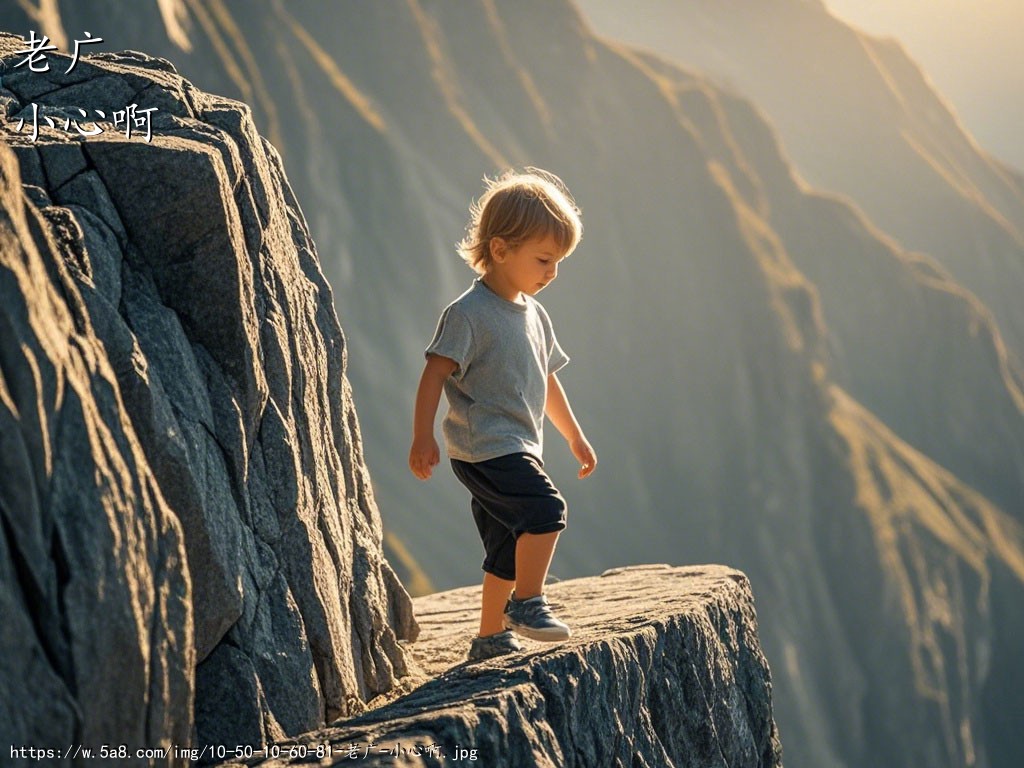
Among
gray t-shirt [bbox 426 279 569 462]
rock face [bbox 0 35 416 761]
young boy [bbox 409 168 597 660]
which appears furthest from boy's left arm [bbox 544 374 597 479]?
rock face [bbox 0 35 416 761]

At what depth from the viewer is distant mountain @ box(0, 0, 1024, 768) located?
162 feet

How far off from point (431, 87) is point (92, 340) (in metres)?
57.1

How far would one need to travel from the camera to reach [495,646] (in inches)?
246

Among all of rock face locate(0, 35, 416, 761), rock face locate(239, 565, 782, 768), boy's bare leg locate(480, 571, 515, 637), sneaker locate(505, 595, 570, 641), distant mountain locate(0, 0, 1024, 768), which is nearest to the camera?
rock face locate(0, 35, 416, 761)

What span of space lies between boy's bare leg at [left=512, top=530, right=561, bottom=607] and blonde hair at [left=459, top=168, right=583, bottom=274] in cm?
136

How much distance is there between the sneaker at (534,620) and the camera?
5.91m

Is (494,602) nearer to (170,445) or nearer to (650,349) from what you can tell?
(170,445)

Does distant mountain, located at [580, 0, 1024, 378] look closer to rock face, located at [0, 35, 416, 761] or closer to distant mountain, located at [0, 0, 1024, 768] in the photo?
distant mountain, located at [0, 0, 1024, 768]

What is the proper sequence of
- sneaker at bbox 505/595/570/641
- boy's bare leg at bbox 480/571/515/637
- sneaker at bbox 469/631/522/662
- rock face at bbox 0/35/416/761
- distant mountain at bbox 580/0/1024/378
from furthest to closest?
distant mountain at bbox 580/0/1024/378 → boy's bare leg at bbox 480/571/515/637 → sneaker at bbox 469/631/522/662 → sneaker at bbox 505/595/570/641 → rock face at bbox 0/35/416/761

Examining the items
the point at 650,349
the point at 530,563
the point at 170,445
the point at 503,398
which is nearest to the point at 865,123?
the point at 650,349

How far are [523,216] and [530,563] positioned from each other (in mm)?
1571

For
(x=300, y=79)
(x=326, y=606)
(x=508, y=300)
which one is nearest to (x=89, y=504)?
(x=326, y=606)

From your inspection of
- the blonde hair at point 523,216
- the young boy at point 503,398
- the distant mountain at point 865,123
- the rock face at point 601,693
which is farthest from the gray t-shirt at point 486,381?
the distant mountain at point 865,123

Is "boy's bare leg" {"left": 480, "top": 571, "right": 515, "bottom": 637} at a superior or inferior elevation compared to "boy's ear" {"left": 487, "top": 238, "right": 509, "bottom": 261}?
inferior
